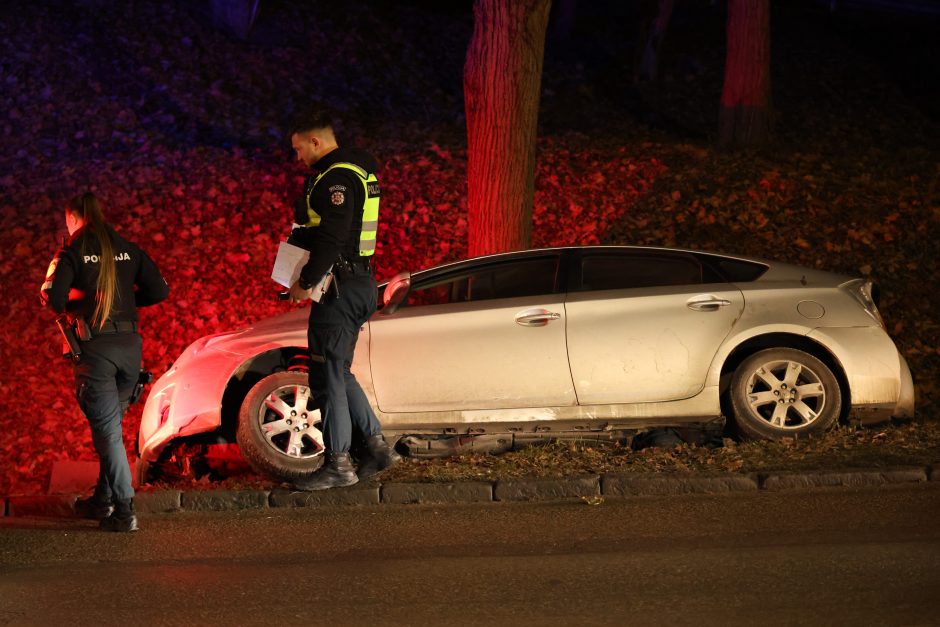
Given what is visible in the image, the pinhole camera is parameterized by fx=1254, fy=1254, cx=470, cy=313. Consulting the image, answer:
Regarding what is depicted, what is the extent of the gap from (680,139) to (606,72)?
5246 millimetres

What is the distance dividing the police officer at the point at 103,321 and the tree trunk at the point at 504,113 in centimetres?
496

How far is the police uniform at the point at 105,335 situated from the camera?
7.21 m

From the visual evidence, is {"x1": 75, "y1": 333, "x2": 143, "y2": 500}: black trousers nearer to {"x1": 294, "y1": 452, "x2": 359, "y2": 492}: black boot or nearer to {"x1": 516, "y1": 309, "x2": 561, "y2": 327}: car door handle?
{"x1": 294, "y1": 452, "x2": 359, "y2": 492}: black boot

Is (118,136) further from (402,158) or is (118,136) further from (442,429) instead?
(442,429)

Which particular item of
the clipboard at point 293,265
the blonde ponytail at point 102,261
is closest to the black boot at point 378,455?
the clipboard at point 293,265

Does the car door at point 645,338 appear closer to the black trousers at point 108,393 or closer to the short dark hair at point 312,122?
the short dark hair at point 312,122

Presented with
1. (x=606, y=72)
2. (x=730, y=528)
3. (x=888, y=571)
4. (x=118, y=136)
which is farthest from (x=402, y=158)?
(x=888, y=571)

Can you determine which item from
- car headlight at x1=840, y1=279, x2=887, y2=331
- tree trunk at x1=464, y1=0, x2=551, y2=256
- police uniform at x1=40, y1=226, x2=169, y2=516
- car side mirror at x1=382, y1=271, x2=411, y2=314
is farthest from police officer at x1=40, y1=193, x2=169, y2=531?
tree trunk at x1=464, y1=0, x2=551, y2=256

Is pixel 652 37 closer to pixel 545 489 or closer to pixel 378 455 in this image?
pixel 545 489

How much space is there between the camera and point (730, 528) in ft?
22.6

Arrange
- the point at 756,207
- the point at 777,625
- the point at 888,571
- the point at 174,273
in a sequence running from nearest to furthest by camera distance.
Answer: the point at 777,625, the point at 888,571, the point at 174,273, the point at 756,207

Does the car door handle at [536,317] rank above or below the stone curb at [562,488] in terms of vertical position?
above

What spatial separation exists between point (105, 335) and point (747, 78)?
11774 mm

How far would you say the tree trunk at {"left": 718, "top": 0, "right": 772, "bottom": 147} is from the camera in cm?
1669
